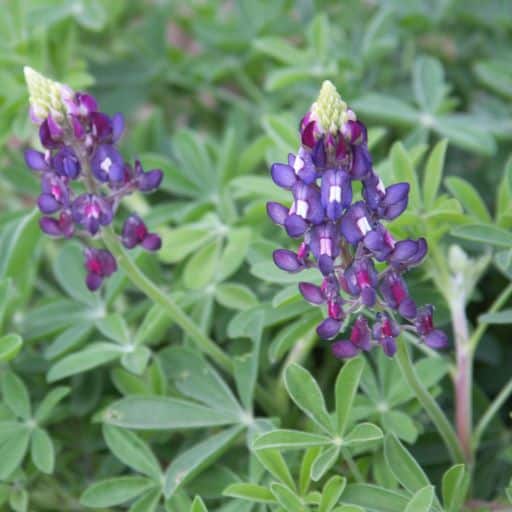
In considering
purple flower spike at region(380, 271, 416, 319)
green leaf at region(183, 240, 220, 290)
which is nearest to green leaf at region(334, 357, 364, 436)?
purple flower spike at region(380, 271, 416, 319)

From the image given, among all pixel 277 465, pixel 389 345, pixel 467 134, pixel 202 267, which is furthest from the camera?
pixel 467 134

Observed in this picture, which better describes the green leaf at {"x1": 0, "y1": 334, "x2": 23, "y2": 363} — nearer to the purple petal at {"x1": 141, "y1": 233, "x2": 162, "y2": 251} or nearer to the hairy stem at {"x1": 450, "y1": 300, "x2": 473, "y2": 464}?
the purple petal at {"x1": 141, "y1": 233, "x2": 162, "y2": 251}

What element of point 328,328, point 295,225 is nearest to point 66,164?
point 295,225

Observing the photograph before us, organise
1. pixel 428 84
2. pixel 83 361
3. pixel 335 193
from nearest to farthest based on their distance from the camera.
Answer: pixel 335 193, pixel 83 361, pixel 428 84

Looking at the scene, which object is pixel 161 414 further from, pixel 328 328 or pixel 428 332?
pixel 428 332

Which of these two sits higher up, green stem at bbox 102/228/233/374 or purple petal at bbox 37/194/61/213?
purple petal at bbox 37/194/61/213

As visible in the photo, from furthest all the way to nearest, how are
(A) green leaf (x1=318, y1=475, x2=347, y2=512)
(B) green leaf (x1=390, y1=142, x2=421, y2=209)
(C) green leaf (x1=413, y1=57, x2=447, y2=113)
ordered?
(C) green leaf (x1=413, y1=57, x2=447, y2=113) → (B) green leaf (x1=390, y1=142, x2=421, y2=209) → (A) green leaf (x1=318, y1=475, x2=347, y2=512)

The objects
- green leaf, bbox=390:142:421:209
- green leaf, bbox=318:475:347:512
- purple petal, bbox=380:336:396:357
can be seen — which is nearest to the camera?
purple petal, bbox=380:336:396:357
